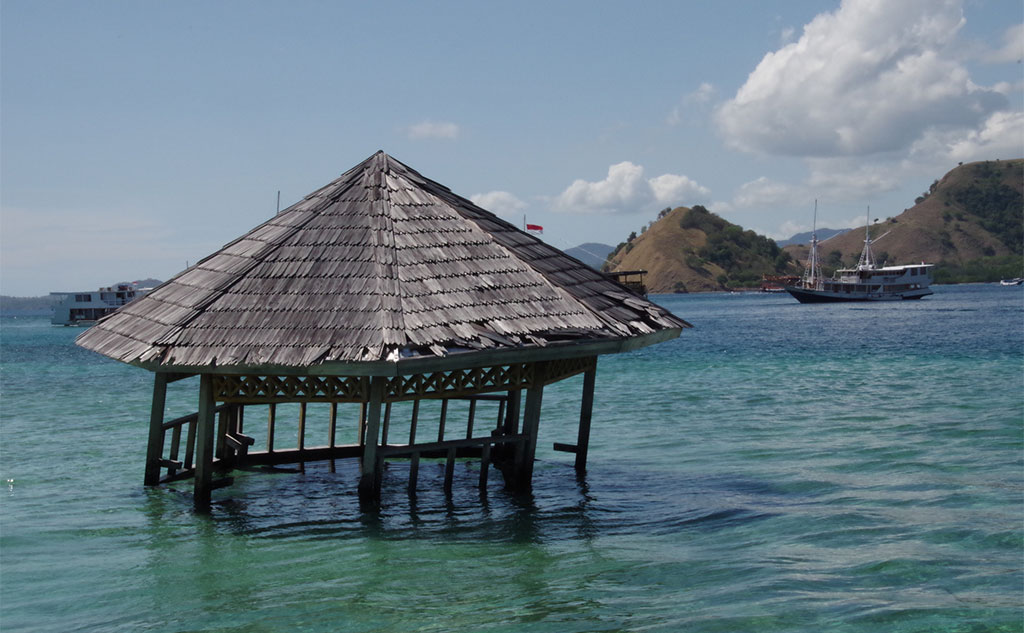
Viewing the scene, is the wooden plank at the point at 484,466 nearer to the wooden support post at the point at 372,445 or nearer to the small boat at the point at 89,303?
the wooden support post at the point at 372,445

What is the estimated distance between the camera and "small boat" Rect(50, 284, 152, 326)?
4294 inches

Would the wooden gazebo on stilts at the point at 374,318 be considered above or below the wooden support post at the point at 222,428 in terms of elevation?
above

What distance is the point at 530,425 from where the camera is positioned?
13.3m

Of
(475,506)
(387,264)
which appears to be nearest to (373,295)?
(387,264)

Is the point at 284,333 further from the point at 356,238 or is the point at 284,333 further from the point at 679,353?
the point at 679,353

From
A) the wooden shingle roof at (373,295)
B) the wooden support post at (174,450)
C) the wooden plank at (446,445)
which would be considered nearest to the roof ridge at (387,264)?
the wooden shingle roof at (373,295)

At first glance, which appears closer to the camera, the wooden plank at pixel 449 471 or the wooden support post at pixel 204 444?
the wooden support post at pixel 204 444

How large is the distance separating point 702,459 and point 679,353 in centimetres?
3170

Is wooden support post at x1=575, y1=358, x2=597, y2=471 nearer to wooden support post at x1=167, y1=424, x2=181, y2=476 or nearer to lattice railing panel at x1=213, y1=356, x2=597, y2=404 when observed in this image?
lattice railing panel at x1=213, y1=356, x2=597, y2=404

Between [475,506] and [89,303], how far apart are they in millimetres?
110579

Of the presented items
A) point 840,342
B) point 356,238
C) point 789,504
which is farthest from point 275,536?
point 840,342

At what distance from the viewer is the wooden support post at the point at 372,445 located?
38.0 feet

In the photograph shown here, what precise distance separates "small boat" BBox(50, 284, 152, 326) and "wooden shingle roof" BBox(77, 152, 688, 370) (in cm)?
10039

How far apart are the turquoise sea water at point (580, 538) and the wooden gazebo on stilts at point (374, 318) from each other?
43.2 inches
